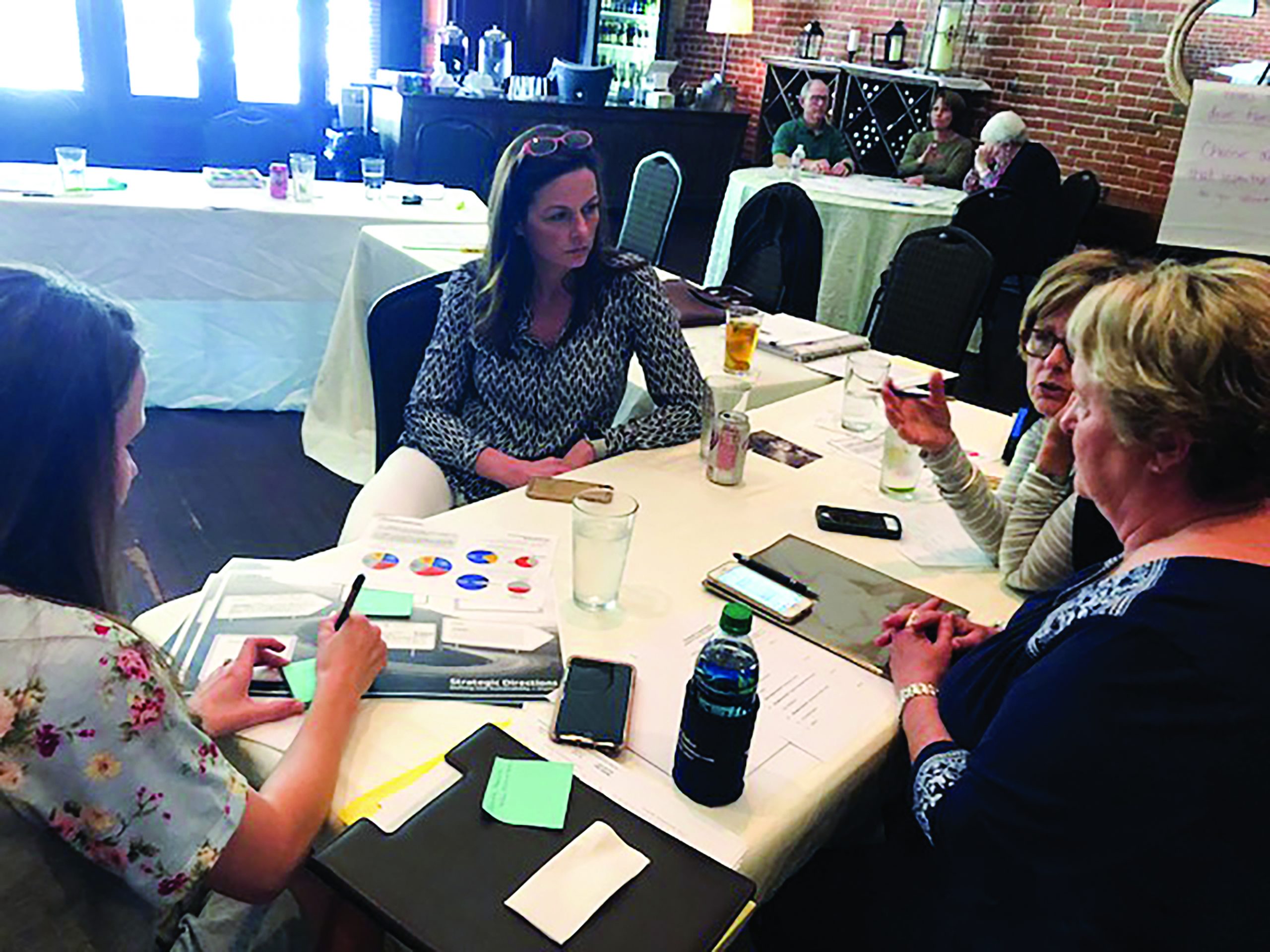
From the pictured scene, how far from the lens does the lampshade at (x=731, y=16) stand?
24.7 ft

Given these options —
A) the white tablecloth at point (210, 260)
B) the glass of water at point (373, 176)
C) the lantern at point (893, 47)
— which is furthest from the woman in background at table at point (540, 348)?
the lantern at point (893, 47)

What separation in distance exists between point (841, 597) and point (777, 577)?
10cm

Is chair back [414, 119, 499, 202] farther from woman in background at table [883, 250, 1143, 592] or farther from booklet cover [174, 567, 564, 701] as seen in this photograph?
booklet cover [174, 567, 564, 701]

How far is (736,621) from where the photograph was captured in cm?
95

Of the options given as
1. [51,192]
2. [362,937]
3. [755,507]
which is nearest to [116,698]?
[362,937]

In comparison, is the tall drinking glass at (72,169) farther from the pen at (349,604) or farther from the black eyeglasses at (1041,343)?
the black eyeglasses at (1041,343)

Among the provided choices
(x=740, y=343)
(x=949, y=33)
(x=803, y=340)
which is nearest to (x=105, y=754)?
(x=740, y=343)

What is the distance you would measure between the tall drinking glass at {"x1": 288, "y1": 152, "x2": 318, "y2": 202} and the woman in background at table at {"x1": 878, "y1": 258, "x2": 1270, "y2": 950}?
327cm

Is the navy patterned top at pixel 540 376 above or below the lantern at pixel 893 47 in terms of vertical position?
below

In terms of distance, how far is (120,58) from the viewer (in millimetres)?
6348

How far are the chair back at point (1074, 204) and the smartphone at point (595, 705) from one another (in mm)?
4960

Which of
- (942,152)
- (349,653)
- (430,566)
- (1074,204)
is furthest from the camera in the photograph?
(942,152)

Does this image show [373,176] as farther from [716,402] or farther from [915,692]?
[915,692]

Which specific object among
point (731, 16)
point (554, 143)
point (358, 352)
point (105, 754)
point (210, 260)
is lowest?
point (358, 352)
